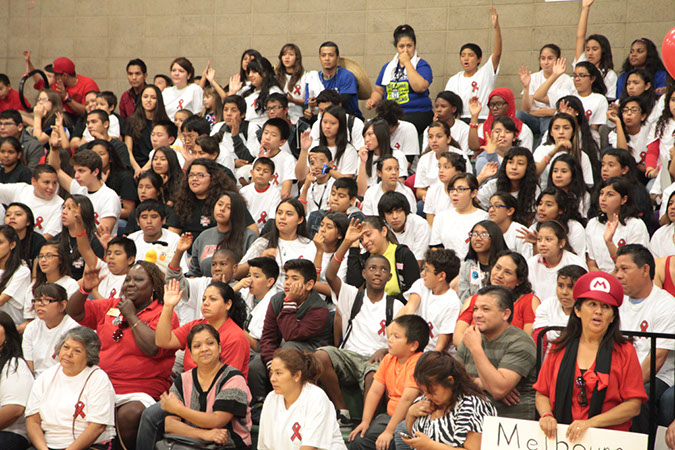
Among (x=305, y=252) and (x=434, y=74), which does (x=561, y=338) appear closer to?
(x=305, y=252)

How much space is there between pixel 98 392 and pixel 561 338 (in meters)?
3.30

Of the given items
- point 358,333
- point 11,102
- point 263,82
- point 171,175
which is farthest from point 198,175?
point 11,102

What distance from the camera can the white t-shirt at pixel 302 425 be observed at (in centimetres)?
543

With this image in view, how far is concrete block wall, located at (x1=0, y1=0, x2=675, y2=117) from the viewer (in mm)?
11961

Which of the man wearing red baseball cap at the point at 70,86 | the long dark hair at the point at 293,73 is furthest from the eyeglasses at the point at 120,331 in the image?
the man wearing red baseball cap at the point at 70,86

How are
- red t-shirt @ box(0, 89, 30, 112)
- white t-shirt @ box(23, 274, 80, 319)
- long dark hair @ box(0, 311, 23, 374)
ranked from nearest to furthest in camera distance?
long dark hair @ box(0, 311, 23, 374), white t-shirt @ box(23, 274, 80, 319), red t-shirt @ box(0, 89, 30, 112)

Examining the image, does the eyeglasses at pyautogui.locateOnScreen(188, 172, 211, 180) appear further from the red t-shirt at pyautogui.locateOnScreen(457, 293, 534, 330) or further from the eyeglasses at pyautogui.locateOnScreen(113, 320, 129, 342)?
the red t-shirt at pyautogui.locateOnScreen(457, 293, 534, 330)

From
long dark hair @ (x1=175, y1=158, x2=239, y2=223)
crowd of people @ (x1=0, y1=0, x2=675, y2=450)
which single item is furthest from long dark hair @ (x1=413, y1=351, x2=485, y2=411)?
long dark hair @ (x1=175, y1=158, x2=239, y2=223)

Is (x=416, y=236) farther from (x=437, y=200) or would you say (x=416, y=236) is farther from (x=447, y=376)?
(x=447, y=376)

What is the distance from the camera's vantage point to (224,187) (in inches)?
347

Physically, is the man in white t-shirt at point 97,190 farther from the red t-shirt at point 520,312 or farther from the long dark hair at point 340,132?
the red t-shirt at point 520,312

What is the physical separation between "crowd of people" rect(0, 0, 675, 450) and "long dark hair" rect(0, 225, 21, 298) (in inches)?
1.6

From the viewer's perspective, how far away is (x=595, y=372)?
A: 477 centimetres

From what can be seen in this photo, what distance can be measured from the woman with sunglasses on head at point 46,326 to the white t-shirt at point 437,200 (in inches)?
155
